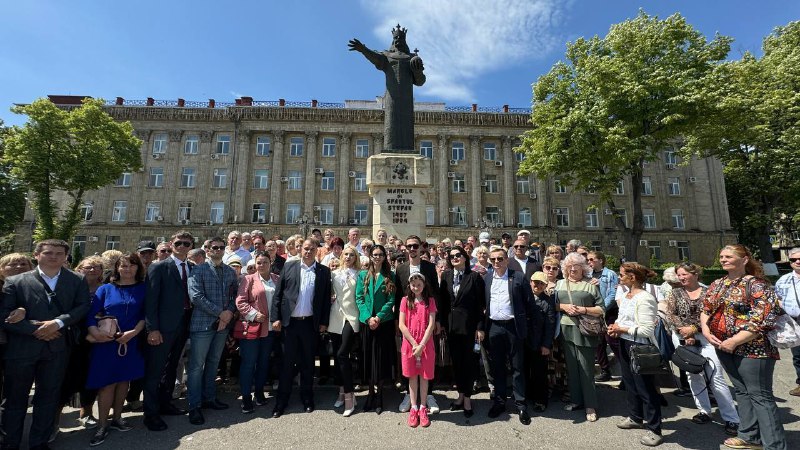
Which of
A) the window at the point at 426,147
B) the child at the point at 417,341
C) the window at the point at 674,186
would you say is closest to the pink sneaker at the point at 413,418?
the child at the point at 417,341

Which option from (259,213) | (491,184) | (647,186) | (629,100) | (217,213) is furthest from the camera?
(491,184)

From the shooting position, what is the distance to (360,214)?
37156 millimetres

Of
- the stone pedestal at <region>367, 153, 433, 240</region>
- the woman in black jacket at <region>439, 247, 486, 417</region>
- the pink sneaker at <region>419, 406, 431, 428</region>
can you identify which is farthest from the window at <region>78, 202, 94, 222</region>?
the pink sneaker at <region>419, 406, 431, 428</region>

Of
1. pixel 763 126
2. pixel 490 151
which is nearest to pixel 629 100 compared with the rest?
pixel 763 126

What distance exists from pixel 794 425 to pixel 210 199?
40.1m

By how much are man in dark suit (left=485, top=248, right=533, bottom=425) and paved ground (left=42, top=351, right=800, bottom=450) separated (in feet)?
1.14

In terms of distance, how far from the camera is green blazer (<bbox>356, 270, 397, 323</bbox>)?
5.46m

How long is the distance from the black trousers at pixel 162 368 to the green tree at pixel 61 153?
30.9 metres

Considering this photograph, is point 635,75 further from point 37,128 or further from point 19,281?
point 37,128

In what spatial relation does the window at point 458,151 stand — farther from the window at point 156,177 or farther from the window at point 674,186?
the window at point 156,177

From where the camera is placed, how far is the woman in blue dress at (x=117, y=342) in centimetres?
463

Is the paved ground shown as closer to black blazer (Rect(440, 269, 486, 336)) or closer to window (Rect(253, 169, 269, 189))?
black blazer (Rect(440, 269, 486, 336))

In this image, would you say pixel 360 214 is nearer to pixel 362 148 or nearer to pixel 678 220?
pixel 362 148

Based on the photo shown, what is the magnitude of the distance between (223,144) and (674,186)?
4739cm
